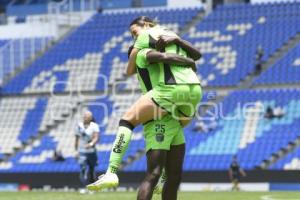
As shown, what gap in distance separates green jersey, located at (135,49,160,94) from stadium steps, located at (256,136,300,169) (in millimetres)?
20836

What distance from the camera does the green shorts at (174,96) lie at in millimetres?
9125

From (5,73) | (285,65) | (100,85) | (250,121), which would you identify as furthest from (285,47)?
(5,73)

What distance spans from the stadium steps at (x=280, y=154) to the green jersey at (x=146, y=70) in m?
20.8

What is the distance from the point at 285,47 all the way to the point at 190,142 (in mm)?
6183

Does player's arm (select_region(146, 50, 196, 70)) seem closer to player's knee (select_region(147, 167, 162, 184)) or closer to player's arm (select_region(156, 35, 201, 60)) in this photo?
player's arm (select_region(156, 35, 201, 60))

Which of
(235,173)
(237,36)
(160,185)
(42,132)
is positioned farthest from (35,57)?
(160,185)

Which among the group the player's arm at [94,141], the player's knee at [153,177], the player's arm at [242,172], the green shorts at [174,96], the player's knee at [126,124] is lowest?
the player's arm at [242,172]

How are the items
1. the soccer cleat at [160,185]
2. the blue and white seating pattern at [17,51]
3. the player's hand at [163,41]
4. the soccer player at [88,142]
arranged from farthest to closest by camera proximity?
1. the blue and white seating pattern at [17,51]
2. the soccer player at [88,142]
3. the soccer cleat at [160,185]
4. the player's hand at [163,41]

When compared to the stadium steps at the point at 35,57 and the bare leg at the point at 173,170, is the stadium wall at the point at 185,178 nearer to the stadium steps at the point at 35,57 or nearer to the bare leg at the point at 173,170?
the stadium steps at the point at 35,57

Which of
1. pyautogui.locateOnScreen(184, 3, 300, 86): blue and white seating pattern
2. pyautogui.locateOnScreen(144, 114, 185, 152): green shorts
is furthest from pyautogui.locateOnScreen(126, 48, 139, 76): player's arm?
pyautogui.locateOnScreen(184, 3, 300, 86): blue and white seating pattern

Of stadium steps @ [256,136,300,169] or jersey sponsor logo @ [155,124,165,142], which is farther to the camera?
stadium steps @ [256,136,300,169]

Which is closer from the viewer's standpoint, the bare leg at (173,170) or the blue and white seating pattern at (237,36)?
the bare leg at (173,170)

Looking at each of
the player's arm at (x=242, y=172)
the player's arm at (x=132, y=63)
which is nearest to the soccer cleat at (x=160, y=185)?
the player's arm at (x=132, y=63)

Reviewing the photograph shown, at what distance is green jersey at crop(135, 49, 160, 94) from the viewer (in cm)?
931
